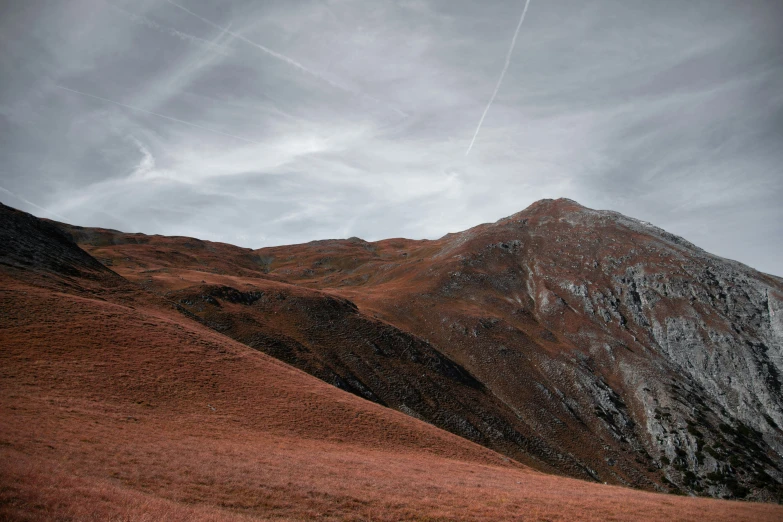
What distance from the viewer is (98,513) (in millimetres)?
12898

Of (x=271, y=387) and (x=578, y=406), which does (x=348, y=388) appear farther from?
(x=578, y=406)

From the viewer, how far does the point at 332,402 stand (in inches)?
1649

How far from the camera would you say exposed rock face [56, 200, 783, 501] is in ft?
230

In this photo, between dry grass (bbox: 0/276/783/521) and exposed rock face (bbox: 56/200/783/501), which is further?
exposed rock face (bbox: 56/200/783/501)

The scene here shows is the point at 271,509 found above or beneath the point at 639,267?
beneath

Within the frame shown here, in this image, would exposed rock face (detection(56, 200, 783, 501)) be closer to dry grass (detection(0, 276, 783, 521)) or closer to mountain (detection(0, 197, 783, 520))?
mountain (detection(0, 197, 783, 520))

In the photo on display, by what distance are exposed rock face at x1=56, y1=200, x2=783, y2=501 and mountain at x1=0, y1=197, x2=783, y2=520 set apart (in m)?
0.62

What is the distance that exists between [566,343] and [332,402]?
270 feet

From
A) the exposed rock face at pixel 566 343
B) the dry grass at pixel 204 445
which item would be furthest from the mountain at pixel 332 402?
the exposed rock face at pixel 566 343

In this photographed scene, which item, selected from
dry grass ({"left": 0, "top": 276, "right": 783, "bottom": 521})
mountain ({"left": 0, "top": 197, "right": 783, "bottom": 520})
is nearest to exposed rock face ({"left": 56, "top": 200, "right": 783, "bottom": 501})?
mountain ({"left": 0, "top": 197, "right": 783, "bottom": 520})

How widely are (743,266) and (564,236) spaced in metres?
58.7

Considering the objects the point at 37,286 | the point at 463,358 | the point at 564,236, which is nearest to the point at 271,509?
the point at 37,286

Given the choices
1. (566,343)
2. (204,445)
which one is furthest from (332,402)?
(566,343)

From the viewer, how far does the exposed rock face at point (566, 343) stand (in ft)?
230
